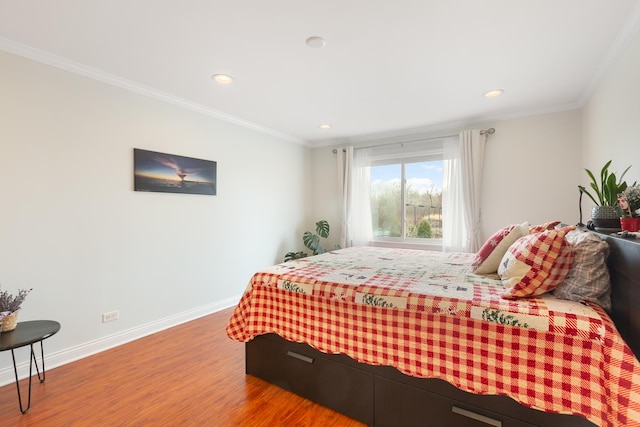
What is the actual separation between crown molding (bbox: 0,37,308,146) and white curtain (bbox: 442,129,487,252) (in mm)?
2996

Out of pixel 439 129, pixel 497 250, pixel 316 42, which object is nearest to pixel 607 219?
pixel 497 250

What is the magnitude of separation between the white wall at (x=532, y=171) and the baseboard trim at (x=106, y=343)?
3.90 meters

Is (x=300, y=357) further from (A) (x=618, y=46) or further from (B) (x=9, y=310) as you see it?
(A) (x=618, y=46)

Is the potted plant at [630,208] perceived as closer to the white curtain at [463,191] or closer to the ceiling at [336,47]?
the ceiling at [336,47]

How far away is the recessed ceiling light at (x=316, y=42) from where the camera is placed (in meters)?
2.06

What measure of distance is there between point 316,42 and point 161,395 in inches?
108

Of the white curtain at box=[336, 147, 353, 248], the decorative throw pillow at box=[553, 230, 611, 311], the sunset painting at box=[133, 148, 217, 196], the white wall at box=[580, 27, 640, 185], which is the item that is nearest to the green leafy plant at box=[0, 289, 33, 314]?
the sunset painting at box=[133, 148, 217, 196]

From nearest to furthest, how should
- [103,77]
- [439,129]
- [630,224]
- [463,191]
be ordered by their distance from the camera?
[630,224], [103,77], [463,191], [439,129]

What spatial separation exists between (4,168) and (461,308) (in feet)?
10.6

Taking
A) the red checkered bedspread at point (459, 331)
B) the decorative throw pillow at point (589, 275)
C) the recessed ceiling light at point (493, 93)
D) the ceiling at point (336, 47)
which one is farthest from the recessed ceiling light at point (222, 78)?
the decorative throw pillow at point (589, 275)

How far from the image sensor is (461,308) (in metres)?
1.43

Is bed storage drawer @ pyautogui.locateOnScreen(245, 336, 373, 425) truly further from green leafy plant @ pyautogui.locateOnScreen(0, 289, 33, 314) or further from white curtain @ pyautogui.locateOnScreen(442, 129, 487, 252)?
white curtain @ pyautogui.locateOnScreen(442, 129, 487, 252)

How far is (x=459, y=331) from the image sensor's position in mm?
1424

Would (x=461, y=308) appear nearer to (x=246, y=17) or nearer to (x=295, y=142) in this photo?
(x=246, y=17)
